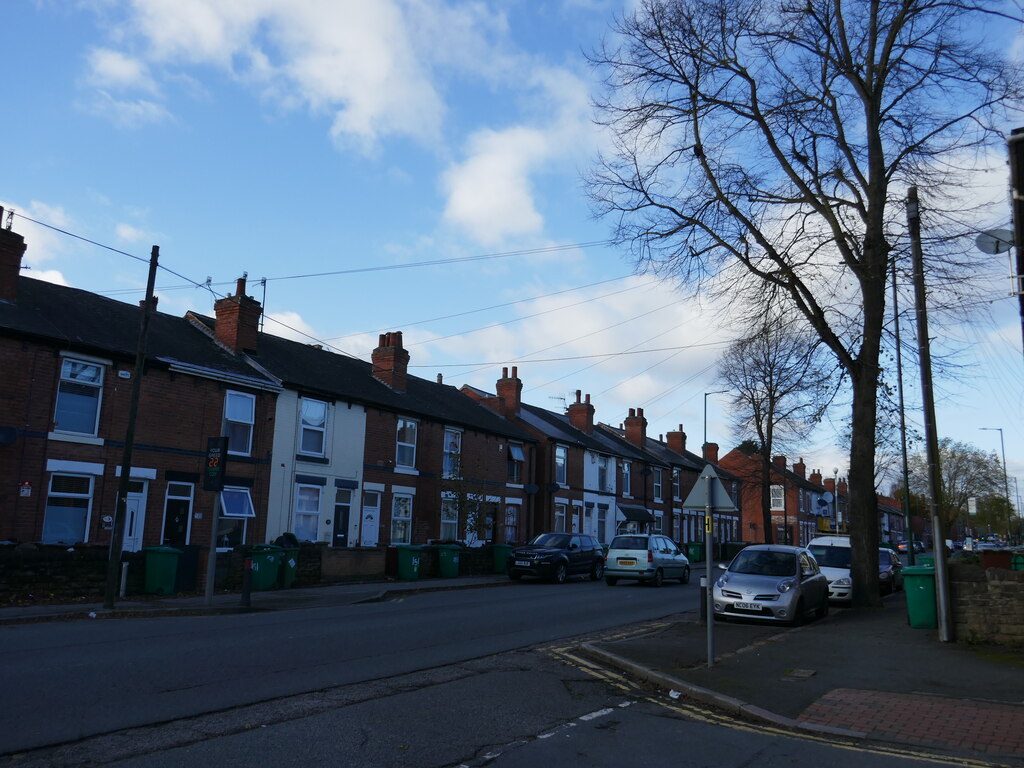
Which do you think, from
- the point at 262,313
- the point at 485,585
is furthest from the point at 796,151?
the point at 262,313

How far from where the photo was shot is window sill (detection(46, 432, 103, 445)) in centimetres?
1839

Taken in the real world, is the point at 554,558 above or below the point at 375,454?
below

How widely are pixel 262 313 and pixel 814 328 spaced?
1767 cm

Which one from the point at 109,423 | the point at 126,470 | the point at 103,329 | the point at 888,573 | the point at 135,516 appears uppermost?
the point at 103,329

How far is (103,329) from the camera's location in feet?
67.9

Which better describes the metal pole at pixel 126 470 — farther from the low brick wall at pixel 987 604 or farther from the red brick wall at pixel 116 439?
the low brick wall at pixel 987 604

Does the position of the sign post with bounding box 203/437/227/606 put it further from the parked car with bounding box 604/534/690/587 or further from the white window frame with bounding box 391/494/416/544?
the parked car with bounding box 604/534/690/587

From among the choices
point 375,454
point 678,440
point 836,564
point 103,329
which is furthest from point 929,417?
point 678,440

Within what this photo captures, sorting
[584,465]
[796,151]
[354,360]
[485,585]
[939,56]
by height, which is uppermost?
[939,56]

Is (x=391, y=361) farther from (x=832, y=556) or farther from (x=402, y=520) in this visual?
(x=832, y=556)

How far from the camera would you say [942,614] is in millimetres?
12195

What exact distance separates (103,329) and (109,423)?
8.97ft

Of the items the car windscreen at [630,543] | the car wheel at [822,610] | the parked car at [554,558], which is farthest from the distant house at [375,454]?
the car wheel at [822,610]

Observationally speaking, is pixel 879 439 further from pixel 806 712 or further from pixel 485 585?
pixel 806 712
